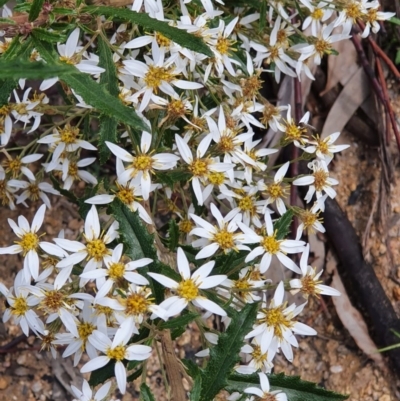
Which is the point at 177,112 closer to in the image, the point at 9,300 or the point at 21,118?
the point at 21,118

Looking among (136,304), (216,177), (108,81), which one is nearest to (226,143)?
(216,177)

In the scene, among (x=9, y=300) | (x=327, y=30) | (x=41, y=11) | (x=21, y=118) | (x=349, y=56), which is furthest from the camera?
(x=349, y=56)

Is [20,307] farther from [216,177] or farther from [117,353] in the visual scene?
[216,177]

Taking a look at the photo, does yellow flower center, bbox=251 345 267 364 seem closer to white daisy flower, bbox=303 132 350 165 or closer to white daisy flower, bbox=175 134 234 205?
white daisy flower, bbox=175 134 234 205

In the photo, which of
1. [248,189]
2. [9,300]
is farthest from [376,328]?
[9,300]

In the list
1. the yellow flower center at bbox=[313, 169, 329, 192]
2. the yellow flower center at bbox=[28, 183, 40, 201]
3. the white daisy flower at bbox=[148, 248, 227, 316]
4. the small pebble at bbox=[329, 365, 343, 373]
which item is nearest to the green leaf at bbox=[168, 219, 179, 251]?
the white daisy flower at bbox=[148, 248, 227, 316]
